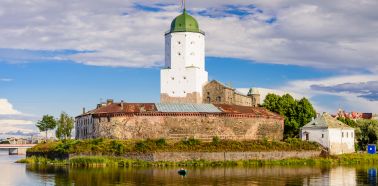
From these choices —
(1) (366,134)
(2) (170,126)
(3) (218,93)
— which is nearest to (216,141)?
(2) (170,126)

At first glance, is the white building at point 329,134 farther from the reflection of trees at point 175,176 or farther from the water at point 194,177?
the reflection of trees at point 175,176

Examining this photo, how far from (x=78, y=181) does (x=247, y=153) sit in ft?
75.9

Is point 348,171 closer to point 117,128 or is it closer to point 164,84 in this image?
point 117,128

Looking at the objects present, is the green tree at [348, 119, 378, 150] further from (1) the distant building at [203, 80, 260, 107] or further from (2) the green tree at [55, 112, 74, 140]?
(2) the green tree at [55, 112, 74, 140]

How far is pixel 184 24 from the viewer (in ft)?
251

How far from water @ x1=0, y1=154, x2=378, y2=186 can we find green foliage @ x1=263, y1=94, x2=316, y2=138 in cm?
2381

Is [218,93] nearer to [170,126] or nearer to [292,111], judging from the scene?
[292,111]

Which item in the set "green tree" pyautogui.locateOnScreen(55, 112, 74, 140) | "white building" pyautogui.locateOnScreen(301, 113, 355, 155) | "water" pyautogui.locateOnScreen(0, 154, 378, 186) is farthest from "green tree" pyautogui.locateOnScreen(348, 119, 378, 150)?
"green tree" pyautogui.locateOnScreen(55, 112, 74, 140)

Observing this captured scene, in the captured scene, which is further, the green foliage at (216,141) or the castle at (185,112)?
the castle at (185,112)

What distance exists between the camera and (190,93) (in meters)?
76.7

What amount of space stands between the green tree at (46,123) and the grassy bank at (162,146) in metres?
34.0

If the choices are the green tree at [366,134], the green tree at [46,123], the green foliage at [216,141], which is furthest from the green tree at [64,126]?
the green tree at [366,134]

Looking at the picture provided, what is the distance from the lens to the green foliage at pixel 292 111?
250 ft

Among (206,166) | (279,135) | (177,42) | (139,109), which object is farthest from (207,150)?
(177,42)
